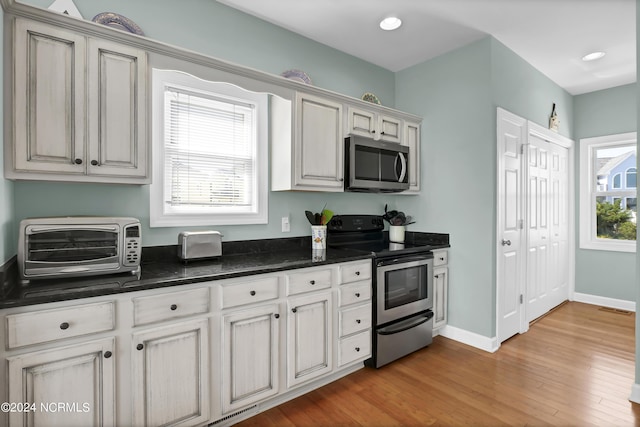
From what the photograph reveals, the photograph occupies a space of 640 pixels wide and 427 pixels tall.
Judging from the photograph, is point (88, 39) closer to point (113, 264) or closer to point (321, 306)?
point (113, 264)

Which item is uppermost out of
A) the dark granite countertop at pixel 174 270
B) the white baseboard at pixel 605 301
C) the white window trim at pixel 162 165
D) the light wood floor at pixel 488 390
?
the white window trim at pixel 162 165

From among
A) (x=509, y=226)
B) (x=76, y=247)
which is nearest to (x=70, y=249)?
(x=76, y=247)

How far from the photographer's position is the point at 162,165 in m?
2.21

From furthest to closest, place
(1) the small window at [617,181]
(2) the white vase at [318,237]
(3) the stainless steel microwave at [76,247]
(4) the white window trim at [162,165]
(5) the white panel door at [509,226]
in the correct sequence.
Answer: (1) the small window at [617,181] → (5) the white panel door at [509,226] → (2) the white vase at [318,237] → (4) the white window trim at [162,165] → (3) the stainless steel microwave at [76,247]

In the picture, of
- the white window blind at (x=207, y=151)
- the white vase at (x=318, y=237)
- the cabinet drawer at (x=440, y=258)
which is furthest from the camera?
the cabinet drawer at (x=440, y=258)

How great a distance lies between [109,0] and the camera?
6.52 ft

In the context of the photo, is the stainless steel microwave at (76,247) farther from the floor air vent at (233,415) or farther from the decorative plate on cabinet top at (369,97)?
the decorative plate on cabinet top at (369,97)

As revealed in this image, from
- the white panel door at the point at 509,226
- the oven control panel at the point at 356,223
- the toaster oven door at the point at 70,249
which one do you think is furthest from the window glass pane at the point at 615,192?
the toaster oven door at the point at 70,249

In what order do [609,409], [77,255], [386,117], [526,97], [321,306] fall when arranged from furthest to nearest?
[526,97], [386,117], [321,306], [609,409], [77,255]

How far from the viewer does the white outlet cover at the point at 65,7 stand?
182 cm

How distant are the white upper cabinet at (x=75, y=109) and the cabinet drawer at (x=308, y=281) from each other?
3.50 feet

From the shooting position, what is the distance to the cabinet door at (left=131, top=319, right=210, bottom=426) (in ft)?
5.07

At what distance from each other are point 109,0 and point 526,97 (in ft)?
12.2

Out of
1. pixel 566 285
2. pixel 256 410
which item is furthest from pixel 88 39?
pixel 566 285
